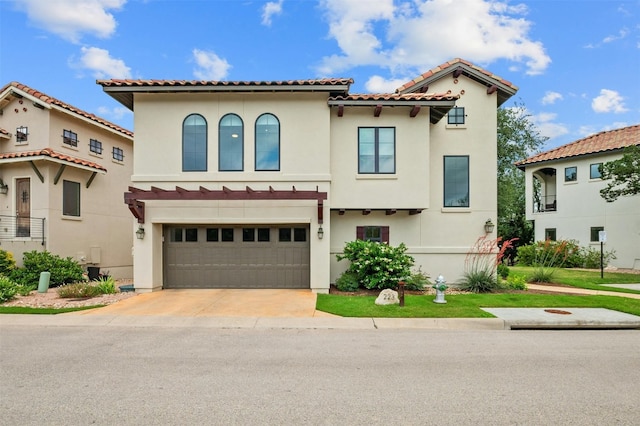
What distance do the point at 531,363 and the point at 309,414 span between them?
13.0 feet

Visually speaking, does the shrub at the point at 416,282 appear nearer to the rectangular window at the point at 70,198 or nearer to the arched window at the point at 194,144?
the arched window at the point at 194,144

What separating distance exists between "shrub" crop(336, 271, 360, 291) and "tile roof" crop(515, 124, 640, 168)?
18.5 metres

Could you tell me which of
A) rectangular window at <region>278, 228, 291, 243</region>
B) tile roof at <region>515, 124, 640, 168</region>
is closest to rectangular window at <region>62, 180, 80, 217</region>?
rectangular window at <region>278, 228, 291, 243</region>

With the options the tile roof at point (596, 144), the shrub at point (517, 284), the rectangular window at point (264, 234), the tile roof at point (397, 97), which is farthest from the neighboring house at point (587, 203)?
the rectangular window at point (264, 234)

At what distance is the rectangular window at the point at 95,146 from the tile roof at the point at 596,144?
25.9 m

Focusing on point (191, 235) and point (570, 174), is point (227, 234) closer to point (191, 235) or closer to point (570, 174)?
point (191, 235)

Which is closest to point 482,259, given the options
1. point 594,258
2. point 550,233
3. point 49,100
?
point 594,258

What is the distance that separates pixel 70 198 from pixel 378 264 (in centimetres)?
1329

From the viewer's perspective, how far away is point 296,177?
1253 cm

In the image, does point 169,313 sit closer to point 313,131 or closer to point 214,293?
point 214,293

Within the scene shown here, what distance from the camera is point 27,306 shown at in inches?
407

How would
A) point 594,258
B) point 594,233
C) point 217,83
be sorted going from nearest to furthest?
1. point 217,83
2. point 594,258
3. point 594,233

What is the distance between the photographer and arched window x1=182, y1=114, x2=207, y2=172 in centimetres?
1263

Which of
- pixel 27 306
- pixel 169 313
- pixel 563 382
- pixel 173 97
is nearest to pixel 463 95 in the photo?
pixel 173 97
